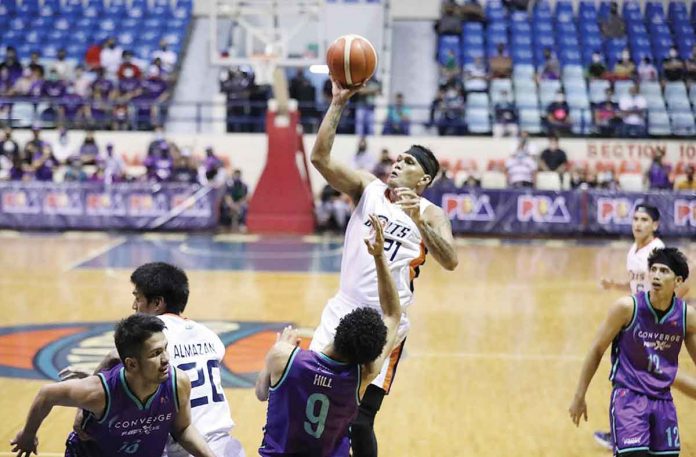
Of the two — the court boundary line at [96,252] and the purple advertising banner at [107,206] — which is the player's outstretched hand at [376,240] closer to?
the court boundary line at [96,252]

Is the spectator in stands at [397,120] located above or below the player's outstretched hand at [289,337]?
above

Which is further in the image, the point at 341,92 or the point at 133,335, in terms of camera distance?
the point at 341,92

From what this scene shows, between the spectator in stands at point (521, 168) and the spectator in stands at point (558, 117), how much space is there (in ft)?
5.19

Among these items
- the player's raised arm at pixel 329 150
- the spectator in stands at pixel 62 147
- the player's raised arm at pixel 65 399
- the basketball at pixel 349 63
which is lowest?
the player's raised arm at pixel 65 399

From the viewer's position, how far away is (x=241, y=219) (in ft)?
64.8

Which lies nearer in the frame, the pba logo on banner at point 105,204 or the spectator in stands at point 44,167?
the pba logo on banner at point 105,204

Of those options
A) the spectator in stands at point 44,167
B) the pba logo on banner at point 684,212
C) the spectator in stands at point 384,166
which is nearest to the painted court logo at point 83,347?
the spectator in stands at point 384,166

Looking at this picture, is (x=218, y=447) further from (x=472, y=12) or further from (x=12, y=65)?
(x=472, y=12)

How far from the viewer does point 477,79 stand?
2217 cm

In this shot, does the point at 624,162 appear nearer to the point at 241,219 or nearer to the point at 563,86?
the point at 563,86

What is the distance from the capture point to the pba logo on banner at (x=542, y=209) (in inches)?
746

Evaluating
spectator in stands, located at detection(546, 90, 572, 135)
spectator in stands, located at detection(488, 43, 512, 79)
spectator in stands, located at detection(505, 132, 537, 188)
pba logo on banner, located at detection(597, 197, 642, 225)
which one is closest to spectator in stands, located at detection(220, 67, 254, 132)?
spectator in stands, located at detection(488, 43, 512, 79)

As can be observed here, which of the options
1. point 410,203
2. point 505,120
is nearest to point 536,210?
point 505,120

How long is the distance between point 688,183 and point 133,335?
671 inches
